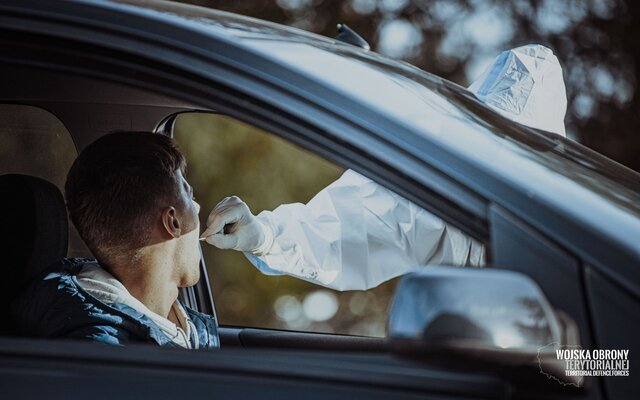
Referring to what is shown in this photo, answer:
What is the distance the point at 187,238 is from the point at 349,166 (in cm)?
110

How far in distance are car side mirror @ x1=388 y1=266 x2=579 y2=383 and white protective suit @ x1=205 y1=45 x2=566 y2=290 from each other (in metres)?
1.54

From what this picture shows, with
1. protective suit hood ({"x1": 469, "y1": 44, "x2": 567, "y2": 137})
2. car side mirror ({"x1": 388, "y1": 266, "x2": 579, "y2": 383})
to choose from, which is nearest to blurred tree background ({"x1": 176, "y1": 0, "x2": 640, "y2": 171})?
protective suit hood ({"x1": 469, "y1": 44, "x2": 567, "y2": 137})

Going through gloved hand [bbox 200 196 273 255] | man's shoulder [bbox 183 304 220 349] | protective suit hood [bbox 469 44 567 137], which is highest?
protective suit hood [bbox 469 44 567 137]

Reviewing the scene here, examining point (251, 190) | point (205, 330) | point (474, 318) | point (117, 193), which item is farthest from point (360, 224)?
point (251, 190)

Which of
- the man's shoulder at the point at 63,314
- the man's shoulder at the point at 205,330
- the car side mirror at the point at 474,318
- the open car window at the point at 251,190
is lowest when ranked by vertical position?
the car side mirror at the point at 474,318

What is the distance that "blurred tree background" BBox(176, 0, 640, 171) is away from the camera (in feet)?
34.4

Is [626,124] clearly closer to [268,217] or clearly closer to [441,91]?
[268,217]

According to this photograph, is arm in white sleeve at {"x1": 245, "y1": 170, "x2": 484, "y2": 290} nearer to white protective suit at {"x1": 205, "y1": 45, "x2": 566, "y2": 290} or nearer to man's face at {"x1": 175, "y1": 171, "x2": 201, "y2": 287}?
white protective suit at {"x1": 205, "y1": 45, "x2": 566, "y2": 290}

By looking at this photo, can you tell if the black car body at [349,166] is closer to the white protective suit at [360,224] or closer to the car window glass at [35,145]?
the car window glass at [35,145]

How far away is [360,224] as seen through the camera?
310 centimetres

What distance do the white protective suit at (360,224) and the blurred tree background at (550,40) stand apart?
7.39 m

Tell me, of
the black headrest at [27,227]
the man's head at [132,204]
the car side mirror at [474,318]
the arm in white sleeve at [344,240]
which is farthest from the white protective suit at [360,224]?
the car side mirror at [474,318]

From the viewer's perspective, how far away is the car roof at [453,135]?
155 cm

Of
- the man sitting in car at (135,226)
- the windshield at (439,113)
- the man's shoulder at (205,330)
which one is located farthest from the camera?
the man's shoulder at (205,330)
